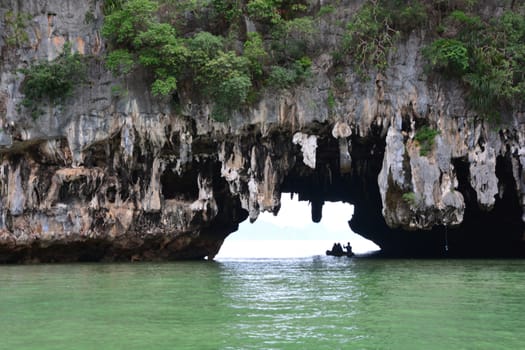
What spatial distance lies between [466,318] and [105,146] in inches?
668

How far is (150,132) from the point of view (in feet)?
73.9

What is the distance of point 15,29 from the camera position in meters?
22.7

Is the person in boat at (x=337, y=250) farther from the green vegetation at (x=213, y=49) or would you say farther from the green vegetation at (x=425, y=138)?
the green vegetation at (x=213, y=49)

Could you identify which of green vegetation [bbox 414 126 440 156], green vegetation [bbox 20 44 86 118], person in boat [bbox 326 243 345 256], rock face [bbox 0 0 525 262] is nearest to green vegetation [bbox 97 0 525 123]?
rock face [bbox 0 0 525 262]

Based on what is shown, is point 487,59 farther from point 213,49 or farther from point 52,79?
point 52,79

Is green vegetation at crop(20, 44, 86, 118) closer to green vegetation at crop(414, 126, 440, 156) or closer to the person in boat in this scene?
green vegetation at crop(414, 126, 440, 156)

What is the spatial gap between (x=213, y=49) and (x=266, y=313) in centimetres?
1415

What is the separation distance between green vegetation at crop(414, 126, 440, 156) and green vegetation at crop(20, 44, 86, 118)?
12.0 m

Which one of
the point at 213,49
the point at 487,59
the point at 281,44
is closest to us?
the point at 487,59

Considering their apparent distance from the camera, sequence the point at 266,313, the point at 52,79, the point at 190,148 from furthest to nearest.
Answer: the point at 190,148 → the point at 52,79 → the point at 266,313

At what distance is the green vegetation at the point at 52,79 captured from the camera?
2211cm

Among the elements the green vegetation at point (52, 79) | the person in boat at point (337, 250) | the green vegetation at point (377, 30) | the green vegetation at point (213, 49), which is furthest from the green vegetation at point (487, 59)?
the person in boat at point (337, 250)

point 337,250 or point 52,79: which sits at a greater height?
point 52,79

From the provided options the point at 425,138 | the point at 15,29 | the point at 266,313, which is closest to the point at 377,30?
the point at 425,138
